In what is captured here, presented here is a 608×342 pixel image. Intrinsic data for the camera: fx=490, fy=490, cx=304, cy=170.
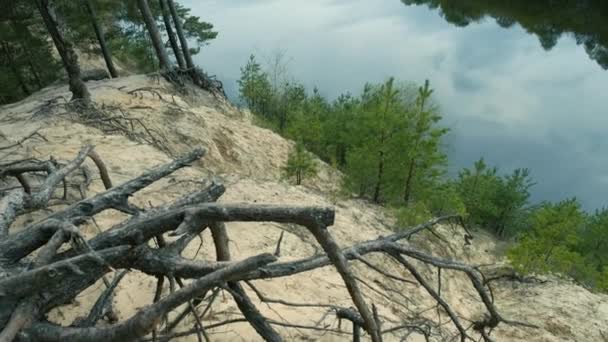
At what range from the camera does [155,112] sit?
10070mm

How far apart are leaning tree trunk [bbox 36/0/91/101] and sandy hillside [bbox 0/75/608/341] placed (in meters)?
0.51

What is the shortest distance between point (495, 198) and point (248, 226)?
2063 centimetres

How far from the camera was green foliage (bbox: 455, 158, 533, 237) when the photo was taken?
21.8 metres

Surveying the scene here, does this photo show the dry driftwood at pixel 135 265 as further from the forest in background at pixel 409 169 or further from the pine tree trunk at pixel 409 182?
the pine tree trunk at pixel 409 182

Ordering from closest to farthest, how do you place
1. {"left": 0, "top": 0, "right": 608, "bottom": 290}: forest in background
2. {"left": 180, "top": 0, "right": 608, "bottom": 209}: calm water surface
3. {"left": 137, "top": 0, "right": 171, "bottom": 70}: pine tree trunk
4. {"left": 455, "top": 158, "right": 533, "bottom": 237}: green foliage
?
{"left": 0, "top": 0, "right": 608, "bottom": 290}: forest in background < {"left": 137, "top": 0, "right": 171, "bottom": 70}: pine tree trunk < {"left": 455, "top": 158, "right": 533, "bottom": 237}: green foliage < {"left": 180, "top": 0, "right": 608, "bottom": 209}: calm water surface

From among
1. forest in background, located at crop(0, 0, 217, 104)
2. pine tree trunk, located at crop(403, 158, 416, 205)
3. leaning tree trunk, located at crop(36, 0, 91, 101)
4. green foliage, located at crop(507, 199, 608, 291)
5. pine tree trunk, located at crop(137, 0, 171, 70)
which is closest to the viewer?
leaning tree trunk, located at crop(36, 0, 91, 101)

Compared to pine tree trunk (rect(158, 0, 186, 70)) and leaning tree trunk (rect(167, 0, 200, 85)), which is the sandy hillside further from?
pine tree trunk (rect(158, 0, 186, 70))

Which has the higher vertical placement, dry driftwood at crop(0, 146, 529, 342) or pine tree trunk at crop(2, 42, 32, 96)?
dry driftwood at crop(0, 146, 529, 342)

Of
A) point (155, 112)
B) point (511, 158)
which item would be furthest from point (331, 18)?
point (155, 112)

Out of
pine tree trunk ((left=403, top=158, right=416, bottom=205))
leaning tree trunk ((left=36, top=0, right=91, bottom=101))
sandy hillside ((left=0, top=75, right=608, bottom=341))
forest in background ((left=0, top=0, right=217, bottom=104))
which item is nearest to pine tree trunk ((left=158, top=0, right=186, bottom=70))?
forest in background ((left=0, top=0, right=217, bottom=104))

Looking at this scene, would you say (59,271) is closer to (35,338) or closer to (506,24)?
(35,338)

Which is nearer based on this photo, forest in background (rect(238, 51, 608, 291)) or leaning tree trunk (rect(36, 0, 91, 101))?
leaning tree trunk (rect(36, 0, 91, 101))

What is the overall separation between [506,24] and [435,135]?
28.1 meters

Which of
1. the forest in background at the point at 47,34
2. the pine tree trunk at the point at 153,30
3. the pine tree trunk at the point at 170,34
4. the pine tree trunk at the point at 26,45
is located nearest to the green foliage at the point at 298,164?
the pine tree trunk at the point at 153,30
